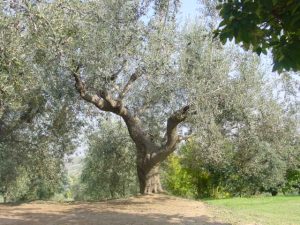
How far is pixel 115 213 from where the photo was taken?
1381 cm

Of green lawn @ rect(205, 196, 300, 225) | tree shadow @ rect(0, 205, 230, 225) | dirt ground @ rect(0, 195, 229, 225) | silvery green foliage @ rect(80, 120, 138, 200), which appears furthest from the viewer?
silvery green foliage @ rect(80, 120, 138, 200)

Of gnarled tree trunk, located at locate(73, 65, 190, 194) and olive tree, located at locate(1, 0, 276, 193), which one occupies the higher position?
olive tree, located at locate(1, 0, 276, 193)

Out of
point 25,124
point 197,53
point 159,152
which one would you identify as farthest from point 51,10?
point 25,124

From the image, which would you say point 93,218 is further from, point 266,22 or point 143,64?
point 266,22

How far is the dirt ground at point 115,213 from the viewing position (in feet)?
40.0

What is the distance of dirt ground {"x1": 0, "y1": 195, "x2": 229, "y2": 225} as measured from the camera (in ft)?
40.0

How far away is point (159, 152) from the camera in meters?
17.9

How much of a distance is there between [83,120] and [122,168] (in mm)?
7040

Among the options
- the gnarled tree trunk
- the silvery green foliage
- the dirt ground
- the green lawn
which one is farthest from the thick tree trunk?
the silvery green foliage

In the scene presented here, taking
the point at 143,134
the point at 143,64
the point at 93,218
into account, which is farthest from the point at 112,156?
the point at 93,218

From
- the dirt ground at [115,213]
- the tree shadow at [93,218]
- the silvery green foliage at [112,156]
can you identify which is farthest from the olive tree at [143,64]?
the silvery green foliage at [112,156]

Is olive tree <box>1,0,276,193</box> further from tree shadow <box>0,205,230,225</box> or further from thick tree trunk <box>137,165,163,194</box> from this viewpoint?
tree shadow <box>0,205,230,225</box>

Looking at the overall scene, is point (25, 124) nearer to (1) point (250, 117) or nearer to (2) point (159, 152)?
(2) point (159, 152)

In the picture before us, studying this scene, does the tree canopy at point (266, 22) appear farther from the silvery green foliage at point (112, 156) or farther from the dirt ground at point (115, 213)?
the silvery green foliage at point (112, 156)
